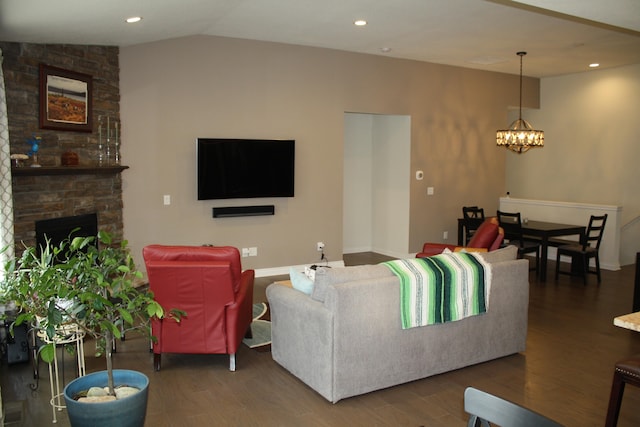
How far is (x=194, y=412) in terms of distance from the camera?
3.59m

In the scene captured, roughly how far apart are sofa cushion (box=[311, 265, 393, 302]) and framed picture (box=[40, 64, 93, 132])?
10.7ft

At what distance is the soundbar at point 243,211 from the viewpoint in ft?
23.3

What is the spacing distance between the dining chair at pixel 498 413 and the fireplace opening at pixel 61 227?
4.12 metres

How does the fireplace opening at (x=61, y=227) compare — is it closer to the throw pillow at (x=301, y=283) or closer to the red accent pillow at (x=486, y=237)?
the throw pillow at (x=301, y=283)

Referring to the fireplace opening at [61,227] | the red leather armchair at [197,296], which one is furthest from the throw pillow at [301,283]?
the fireplace opening at [61,227]

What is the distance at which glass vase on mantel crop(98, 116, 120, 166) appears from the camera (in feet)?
20.1

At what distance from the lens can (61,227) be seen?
543cm

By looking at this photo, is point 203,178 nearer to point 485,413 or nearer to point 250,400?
point 250,400

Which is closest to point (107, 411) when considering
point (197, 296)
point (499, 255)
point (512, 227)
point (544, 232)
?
point (197, 296)

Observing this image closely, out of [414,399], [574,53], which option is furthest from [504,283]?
[574,53]

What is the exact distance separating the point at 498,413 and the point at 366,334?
2009mm

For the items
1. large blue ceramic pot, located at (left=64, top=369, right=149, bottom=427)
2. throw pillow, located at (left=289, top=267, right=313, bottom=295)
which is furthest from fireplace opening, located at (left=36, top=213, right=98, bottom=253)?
large blue ceramic pot, located at (left=64, top=369, right=149, bottom=427)

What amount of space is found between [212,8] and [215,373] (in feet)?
11.5

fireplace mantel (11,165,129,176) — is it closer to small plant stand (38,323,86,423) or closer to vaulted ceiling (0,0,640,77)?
vaulted ceiling (0,0,640,77)
